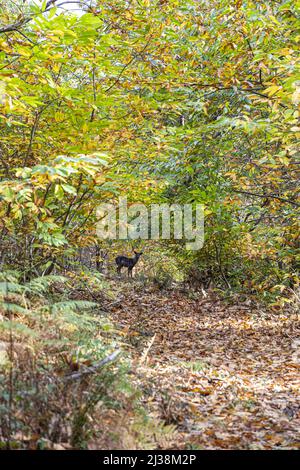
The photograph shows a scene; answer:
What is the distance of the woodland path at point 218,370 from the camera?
140 inches

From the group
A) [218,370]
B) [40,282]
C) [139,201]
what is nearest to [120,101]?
[139,201]

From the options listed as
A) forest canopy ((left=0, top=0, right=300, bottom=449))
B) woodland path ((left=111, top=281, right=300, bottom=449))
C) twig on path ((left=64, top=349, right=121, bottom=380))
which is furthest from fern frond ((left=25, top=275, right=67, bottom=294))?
woodland path ((left=111, top=281, right=300, bottom=449))

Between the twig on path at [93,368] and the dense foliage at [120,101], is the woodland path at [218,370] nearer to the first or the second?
the twig on path at [93,368]

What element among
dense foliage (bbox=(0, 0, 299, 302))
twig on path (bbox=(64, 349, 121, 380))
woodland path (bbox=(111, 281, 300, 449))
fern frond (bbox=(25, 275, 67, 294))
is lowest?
woodland path (bbox=(111, 281, 300, 449))

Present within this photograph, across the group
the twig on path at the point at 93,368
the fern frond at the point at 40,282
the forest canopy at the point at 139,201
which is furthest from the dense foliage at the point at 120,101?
the twig on path at the point at 93,368

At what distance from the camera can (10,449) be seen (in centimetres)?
251

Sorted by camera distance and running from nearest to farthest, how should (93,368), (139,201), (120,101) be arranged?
(93,368) < (120,101) < (139,201)

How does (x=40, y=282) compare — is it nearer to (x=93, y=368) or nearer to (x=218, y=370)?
(x=93, y=368)

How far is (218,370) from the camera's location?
5.50m

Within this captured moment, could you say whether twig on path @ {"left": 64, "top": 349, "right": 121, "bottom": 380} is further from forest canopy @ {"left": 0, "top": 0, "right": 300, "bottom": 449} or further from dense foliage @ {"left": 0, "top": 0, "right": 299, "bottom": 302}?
dense foliage @ {"left": 0, "top": 0, "right": 299, "bottom": 302}

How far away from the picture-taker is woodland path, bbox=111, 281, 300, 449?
3.55 meters

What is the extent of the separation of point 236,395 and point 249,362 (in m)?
1.56

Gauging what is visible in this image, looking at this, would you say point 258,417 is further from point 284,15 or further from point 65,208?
point 284,15
